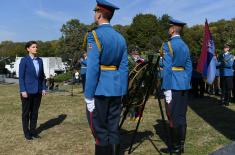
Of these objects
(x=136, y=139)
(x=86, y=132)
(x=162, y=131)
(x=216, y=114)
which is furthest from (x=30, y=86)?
(x=216, y=114)

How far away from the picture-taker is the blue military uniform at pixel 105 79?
5.30 m

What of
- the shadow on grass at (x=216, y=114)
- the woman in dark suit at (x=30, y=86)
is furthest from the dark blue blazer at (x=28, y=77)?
the shadow on grass at (x=216, y=114)

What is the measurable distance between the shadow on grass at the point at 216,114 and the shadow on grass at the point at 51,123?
390cm

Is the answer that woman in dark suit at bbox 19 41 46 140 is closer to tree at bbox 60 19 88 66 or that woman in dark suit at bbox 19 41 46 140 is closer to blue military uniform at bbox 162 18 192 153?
blue military uniform at bbox 162 18 192 153

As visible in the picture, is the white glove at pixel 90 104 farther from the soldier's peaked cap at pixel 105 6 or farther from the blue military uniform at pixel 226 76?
the blue military uniform at pixel 226 76

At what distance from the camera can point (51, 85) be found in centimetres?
2478

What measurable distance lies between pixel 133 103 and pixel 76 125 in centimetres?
338

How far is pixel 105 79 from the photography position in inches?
216

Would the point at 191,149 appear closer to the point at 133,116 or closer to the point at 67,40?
the point at 133,116

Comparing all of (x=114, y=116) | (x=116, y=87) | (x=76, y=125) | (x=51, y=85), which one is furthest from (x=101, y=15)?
(x=51, y=85)

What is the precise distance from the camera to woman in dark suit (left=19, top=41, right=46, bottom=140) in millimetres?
8758

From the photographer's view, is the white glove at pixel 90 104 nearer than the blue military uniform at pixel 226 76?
Yes

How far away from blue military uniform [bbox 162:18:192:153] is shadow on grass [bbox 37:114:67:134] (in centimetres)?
382

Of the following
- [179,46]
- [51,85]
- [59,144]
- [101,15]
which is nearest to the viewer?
[101,15]
